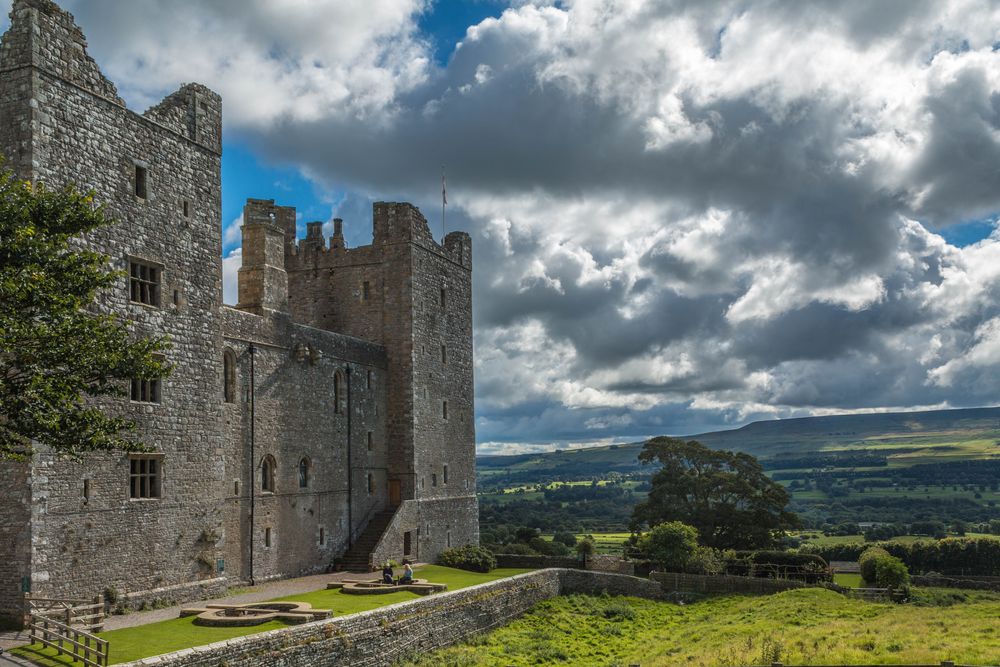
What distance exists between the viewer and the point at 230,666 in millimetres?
20406

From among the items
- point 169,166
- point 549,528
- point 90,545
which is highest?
point 169,166

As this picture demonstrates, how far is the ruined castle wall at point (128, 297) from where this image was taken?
22766mm

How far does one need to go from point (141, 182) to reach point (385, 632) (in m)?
14.4

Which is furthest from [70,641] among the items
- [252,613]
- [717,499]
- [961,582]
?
[961,582]

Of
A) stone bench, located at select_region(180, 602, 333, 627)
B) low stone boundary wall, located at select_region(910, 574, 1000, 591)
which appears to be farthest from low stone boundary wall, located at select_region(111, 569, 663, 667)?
low stone boundary wall, located at select_region(910, 574, 1000, 591)

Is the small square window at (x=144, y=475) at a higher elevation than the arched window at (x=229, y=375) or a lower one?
lower

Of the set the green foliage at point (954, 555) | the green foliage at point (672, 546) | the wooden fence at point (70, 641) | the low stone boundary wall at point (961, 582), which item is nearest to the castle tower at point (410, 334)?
the green foliage at point (672, 546)

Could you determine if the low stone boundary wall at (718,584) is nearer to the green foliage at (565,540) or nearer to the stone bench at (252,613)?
the stone bench at (252,613)

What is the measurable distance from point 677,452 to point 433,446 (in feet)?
78.9

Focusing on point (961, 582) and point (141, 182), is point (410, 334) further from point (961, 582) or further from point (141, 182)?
point (961, 582)

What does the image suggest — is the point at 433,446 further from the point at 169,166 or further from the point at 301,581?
the point at 169,166

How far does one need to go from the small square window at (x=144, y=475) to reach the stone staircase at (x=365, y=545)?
1171cm

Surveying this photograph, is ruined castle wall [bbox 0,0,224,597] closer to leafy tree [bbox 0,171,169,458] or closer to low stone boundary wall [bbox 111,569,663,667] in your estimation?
leafy tree [bbox 0,171,169,458]

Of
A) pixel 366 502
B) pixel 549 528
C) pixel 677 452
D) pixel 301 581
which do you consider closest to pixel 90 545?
pixel 301 581
